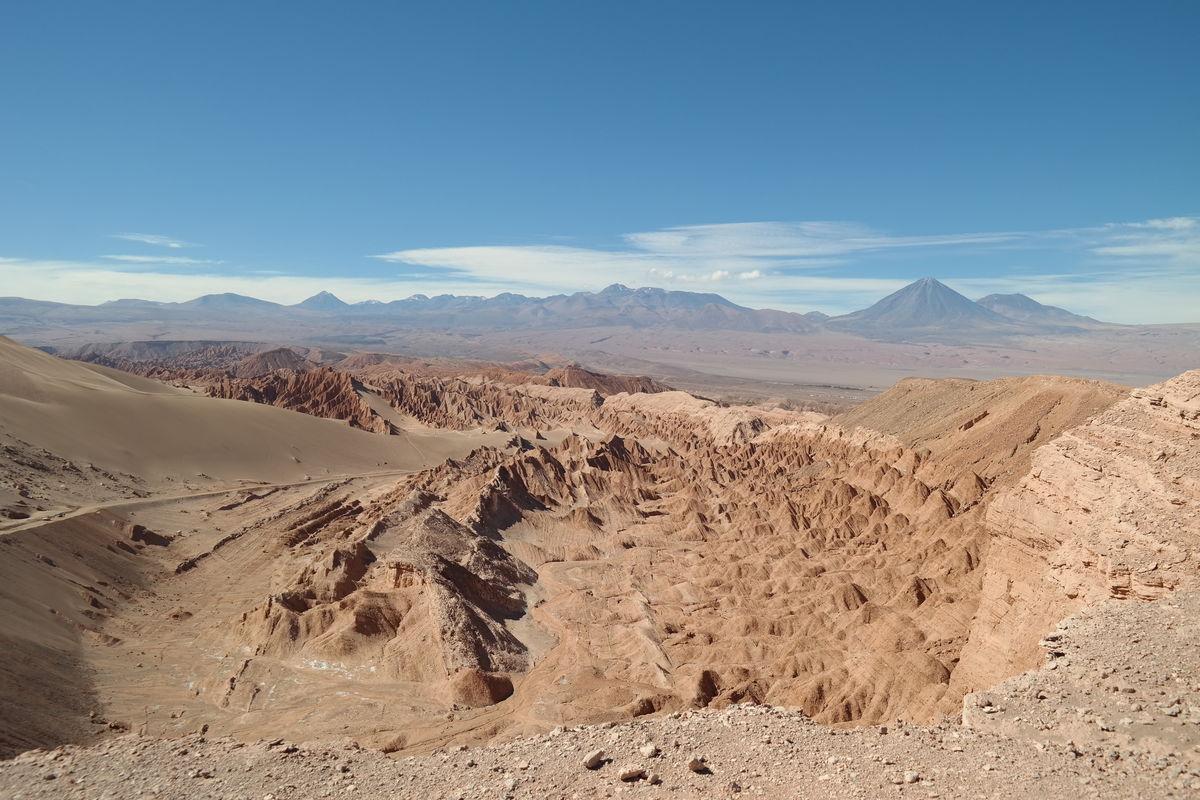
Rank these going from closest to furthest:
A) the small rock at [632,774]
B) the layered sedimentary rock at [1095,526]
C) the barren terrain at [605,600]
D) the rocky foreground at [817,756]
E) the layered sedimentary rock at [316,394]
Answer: the rocky foreground at [817,756]
the small rock at [632,774]
the barren terrain at [605,600]
the layered sedimentary rock at [1095,526]
the layered sedimentary rock at [316,394]

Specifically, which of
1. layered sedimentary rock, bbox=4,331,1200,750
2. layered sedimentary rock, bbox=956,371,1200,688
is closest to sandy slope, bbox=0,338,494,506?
layered sedimentary rock, bbox=4,331,1200,750

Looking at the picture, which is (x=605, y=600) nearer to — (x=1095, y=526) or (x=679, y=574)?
(x=679, y=574)

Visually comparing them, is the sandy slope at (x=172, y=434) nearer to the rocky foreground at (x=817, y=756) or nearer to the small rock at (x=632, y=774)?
the rocky foreground at (x=817, y=756)

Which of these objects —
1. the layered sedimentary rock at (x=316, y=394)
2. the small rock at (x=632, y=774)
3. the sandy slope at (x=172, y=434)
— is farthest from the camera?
the layered sedimentary rock at (x=316, y=394)

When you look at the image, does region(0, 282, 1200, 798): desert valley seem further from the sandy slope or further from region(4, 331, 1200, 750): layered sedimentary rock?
the sandy slope

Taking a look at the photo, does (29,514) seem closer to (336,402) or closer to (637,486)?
(637,486)

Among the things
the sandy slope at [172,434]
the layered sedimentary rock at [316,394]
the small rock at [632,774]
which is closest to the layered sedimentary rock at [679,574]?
the sandy slope at [172,434]

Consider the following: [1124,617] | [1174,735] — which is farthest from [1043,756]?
[1124,617]
